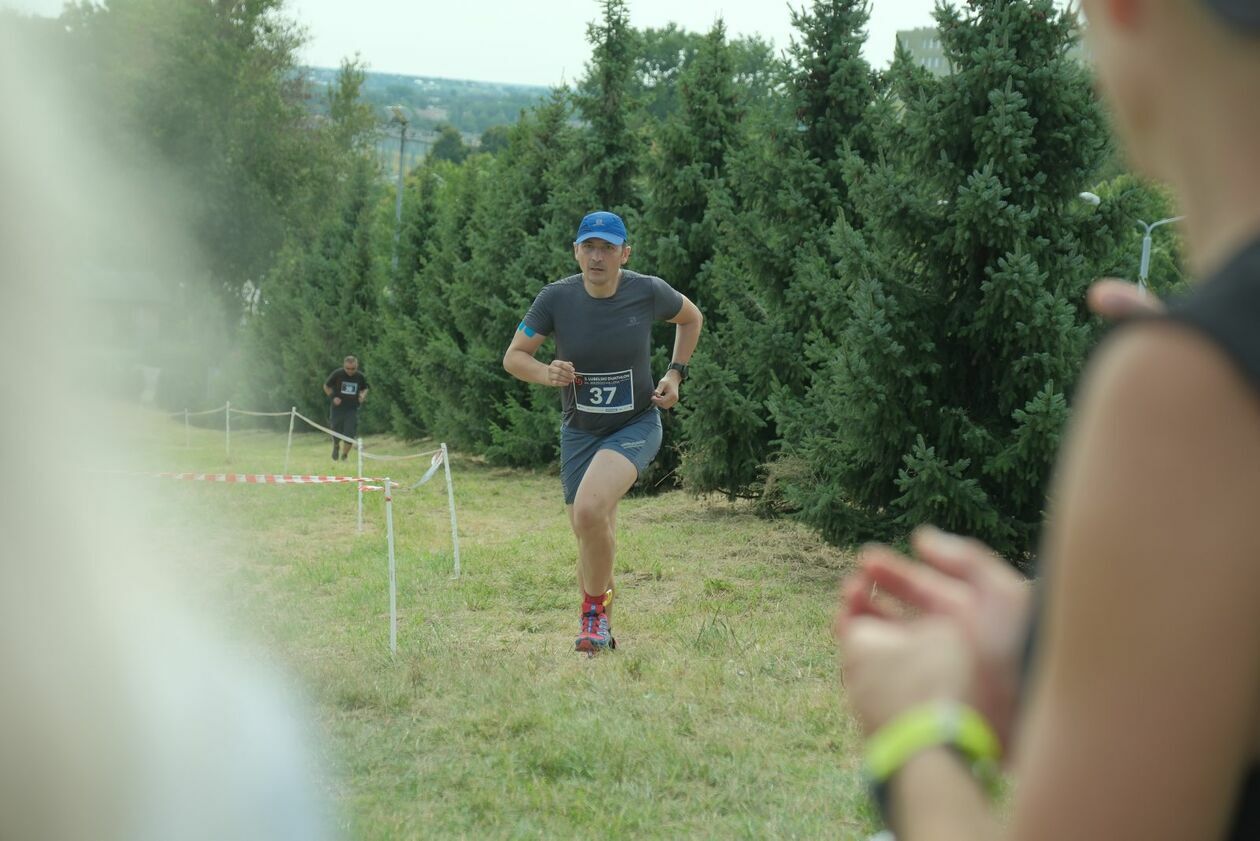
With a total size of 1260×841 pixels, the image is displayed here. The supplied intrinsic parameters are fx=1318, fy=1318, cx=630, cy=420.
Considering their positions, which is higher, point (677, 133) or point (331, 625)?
point (677, 133)

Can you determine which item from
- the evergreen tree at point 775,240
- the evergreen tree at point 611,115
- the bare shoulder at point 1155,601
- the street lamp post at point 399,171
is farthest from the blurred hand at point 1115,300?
the street lamp post at point 399,171

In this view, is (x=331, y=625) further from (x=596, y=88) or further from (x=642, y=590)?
(x=596, y=88)

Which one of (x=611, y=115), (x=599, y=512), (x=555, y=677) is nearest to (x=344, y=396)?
(x=611, y=115)

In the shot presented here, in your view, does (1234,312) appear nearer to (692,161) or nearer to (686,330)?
(686,330)

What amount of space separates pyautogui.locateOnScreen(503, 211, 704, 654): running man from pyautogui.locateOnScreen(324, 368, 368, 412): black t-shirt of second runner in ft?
63.7

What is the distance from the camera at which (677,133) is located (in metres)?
17.5

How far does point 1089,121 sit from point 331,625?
6427mm

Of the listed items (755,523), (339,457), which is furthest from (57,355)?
(339,457)

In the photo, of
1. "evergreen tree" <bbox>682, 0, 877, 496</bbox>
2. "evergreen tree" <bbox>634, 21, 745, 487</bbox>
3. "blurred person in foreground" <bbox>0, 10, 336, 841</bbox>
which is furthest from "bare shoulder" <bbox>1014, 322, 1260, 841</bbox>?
"evergreen tree" <bbox>634, 21, 745, 487</bbox>

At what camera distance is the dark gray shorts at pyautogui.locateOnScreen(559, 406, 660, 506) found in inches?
291

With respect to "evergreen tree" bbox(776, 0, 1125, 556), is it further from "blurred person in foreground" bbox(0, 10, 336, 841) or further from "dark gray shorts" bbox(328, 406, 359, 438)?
"dark gray shorts" bbox(328, 406, 359, 438)

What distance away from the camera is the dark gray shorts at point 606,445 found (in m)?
7.38

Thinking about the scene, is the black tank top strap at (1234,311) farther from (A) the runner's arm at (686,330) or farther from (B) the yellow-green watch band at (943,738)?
(A) the runner's arm at (686,330)

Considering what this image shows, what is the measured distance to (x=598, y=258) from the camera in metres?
7.42
